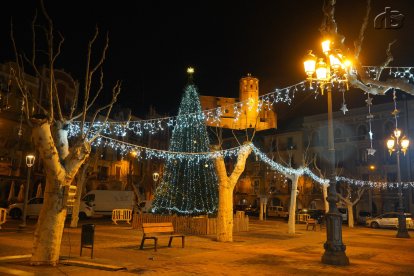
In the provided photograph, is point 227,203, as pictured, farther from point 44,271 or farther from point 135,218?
point 44,271

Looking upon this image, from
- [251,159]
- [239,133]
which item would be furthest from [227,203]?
[239,133]

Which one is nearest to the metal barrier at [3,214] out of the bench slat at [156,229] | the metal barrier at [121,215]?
the bench slat at [156,229]

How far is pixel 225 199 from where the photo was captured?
18297 millimetres

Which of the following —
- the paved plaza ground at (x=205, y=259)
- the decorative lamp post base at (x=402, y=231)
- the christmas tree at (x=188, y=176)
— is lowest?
the paved plaza ground at (x=205, y=259)

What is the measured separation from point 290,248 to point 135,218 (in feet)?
34.6

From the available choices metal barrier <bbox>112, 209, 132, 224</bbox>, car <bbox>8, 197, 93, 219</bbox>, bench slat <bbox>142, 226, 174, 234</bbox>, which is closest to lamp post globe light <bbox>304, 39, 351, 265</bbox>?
bench slat <bbox>142, 226, 174, 234</bbox>

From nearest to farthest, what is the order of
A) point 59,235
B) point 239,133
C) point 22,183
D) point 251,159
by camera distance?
point 59,235 < point 22,183 < point 251,159 < point 239,133

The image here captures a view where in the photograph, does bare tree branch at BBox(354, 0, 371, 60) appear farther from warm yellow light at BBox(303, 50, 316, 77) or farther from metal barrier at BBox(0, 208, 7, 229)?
metal barrier at BBox(0, 208, 7, 229)

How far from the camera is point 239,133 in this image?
68125 mm

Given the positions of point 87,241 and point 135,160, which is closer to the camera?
point 87,241

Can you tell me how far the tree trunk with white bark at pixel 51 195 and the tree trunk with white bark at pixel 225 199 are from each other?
8437 millimetres

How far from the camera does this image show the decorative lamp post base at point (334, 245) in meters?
12.0

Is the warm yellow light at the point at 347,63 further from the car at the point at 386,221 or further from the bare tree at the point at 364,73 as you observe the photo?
the car at the point at 386,221

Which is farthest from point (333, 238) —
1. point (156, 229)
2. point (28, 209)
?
point (28, 209)
